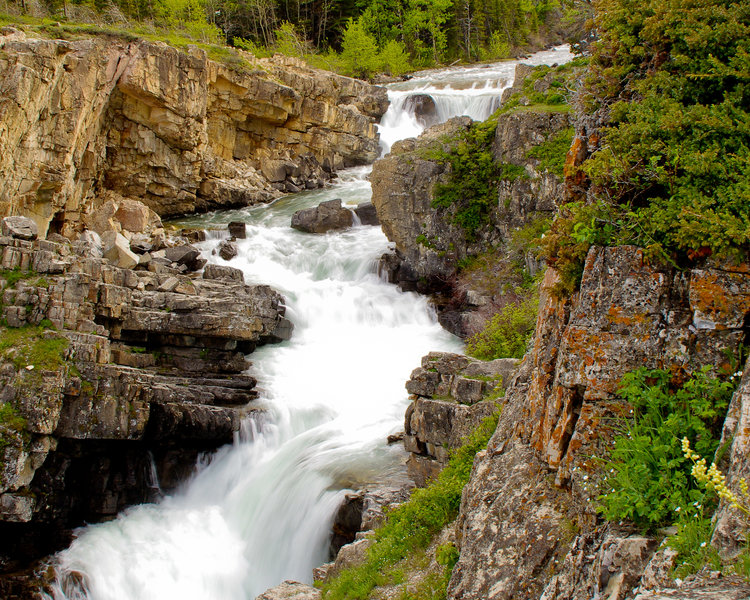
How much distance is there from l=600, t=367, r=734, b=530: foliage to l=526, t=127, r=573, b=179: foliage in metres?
17.9

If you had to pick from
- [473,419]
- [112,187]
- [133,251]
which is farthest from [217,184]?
[473,419]

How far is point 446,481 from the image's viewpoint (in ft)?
29.0

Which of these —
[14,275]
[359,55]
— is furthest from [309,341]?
[359,55]

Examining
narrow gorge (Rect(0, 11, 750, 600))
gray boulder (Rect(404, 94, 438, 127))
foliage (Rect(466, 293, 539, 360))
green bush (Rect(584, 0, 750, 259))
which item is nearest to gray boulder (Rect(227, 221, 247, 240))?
narrow gorge (Rect(0, 11, 750, 600))

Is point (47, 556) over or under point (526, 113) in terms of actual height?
under

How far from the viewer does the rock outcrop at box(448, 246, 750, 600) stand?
4578mm

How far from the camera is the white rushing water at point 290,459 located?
12789mm

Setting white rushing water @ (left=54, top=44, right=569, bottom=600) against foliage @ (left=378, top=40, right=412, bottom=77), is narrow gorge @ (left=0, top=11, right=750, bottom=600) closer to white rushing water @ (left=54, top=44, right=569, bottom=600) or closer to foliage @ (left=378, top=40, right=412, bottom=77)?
white rushing water @ (left=54, top=44, right=569, bottom=600)

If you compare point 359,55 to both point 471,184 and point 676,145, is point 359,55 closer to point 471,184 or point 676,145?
point 471,184

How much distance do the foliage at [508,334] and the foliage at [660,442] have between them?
1133 cm

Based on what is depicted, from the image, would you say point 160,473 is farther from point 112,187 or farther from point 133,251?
point 112,187

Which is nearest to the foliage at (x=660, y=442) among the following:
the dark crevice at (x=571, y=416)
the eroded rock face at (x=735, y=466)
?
the eroded rock face at (x=735, y=466)

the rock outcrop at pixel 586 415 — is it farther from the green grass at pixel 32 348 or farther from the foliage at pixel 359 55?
the foliage at pixel 359 55

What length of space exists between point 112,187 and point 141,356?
17705 mm
